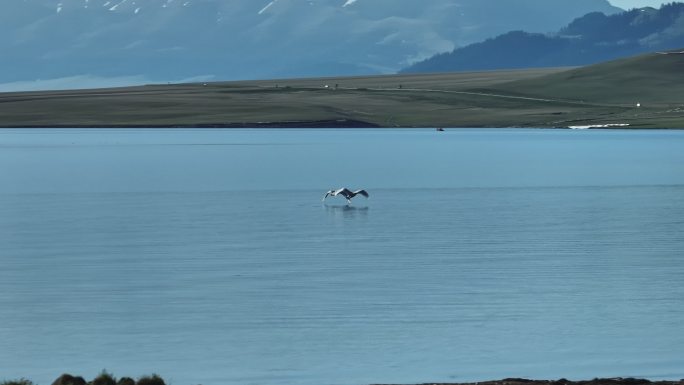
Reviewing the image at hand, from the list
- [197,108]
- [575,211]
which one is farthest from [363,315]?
[197,108]

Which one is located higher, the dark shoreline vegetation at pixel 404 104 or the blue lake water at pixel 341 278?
the dark shoreline vegetation at pixel 404 104

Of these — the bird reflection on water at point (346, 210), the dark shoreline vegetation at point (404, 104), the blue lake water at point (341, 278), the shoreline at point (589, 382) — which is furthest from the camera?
the dark shoreline vegetation at point (404, 104)

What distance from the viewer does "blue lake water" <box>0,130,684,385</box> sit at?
15.8m

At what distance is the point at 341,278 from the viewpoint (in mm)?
21266

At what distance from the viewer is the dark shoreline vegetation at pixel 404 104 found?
105m

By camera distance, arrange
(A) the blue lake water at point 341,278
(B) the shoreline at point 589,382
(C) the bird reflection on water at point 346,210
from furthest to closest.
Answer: (C) the bird reflection on water at point 346,210 → (A) the blue lake water at point 341,278 → (B) the shoreline at point 589,382

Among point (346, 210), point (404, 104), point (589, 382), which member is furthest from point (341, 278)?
point (404, 104)

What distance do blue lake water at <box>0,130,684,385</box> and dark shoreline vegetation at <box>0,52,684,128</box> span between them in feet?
198

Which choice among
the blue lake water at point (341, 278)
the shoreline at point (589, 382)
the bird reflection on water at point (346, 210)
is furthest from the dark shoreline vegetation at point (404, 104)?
the shoreline at point (589, 382)

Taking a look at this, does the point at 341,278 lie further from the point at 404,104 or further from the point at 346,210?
the point at 404,104

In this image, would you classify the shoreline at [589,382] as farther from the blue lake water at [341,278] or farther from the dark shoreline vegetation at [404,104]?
the dark shoreline vegetation at [404,104]

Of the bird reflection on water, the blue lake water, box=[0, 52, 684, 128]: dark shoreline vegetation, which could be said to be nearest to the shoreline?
the blue lake water

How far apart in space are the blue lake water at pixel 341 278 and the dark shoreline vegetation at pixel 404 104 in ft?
198

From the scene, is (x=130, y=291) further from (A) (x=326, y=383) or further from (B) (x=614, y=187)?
(B) (x=614, y=187)
